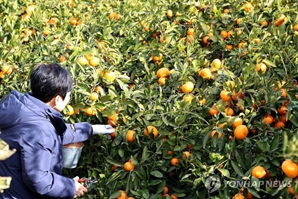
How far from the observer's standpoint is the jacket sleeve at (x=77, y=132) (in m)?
2.32

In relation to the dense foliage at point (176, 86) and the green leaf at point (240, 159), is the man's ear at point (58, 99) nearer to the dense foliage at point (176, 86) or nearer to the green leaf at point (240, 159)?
the dense foliage at point (176, 86)

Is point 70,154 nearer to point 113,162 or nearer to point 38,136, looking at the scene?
point 113,162

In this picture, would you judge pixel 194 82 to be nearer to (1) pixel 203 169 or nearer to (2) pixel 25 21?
(1) pixel 203 169

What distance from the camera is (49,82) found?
2092 millimetres

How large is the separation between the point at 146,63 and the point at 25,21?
3.50ft

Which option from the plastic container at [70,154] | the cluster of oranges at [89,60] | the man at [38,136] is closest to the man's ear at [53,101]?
the man at [38,136]

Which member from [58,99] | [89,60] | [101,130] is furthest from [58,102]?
[89,60]

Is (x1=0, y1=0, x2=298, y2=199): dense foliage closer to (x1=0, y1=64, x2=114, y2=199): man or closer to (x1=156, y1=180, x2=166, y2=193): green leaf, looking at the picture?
(x1=156, y1=180, x2=166, y2=193): green leaf

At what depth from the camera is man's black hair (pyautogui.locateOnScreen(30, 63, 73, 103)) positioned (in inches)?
82.4

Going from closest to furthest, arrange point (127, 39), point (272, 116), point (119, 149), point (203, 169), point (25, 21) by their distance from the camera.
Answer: point (203, 169) < point (272, 116) < point (119, 149) < point (127, 39) < point (25, 21)

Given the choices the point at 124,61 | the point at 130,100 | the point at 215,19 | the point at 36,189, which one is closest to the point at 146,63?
the point at 124,61

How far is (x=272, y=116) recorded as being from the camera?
2.17 meters

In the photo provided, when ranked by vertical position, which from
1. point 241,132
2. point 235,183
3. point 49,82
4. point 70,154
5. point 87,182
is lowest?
point 87,182

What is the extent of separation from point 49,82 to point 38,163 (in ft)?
1.19
